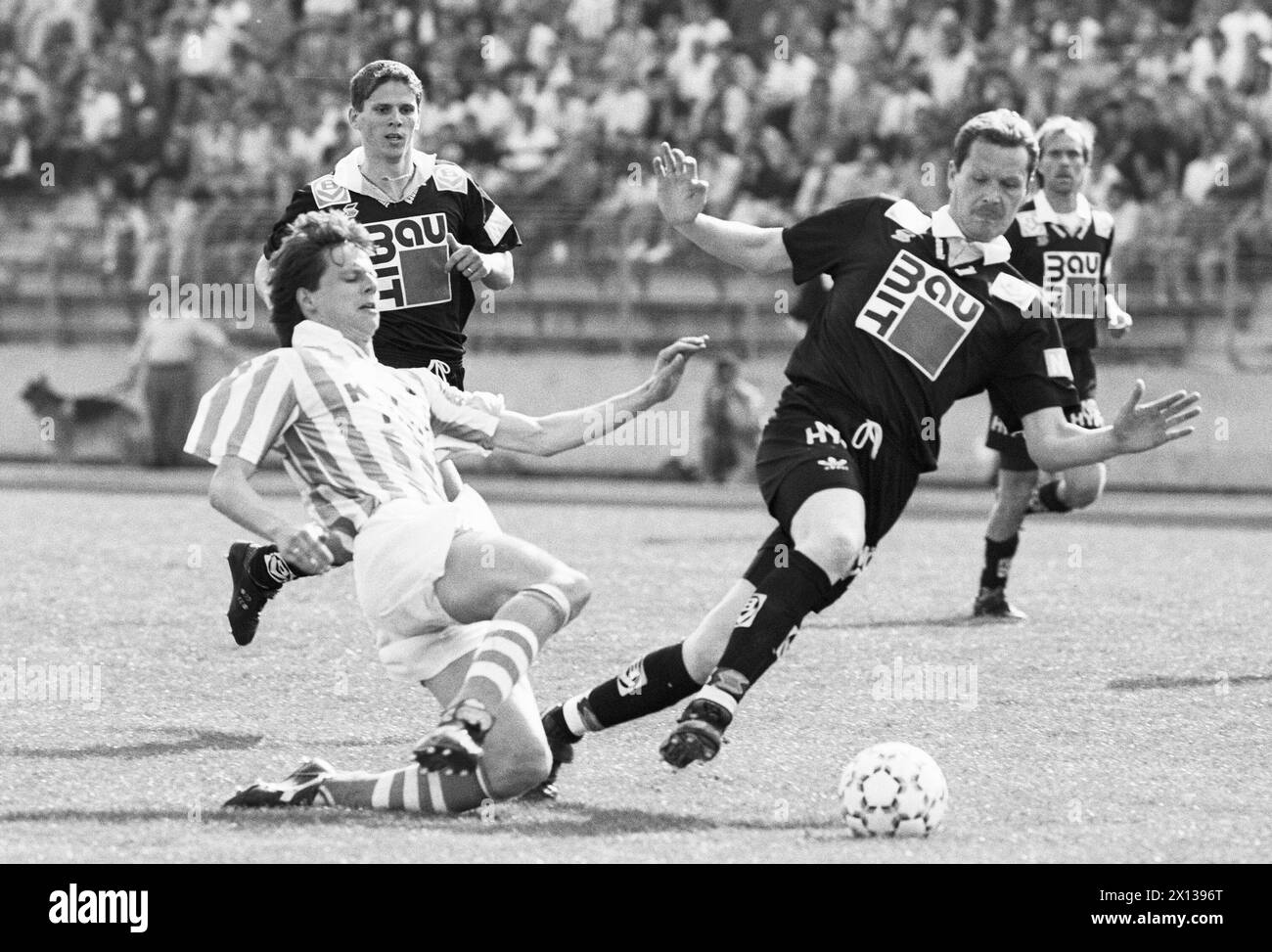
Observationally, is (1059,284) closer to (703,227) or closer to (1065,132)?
(1065,132)

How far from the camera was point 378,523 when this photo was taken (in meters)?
5.70

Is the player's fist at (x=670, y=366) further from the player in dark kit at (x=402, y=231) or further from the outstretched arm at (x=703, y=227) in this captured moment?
the player in dark kit at (x=402, y=231)

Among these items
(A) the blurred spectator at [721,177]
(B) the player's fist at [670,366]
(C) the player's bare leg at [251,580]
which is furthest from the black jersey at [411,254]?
(A) the blurred spectator at [721,177]

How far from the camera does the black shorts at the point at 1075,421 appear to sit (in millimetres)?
9875

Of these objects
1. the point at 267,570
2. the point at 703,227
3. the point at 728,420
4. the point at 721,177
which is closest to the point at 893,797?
the point at 703,227

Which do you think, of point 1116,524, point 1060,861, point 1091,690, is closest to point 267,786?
point 1060,861

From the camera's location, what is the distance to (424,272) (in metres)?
8.31

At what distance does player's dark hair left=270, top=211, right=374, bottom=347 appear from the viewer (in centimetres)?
588

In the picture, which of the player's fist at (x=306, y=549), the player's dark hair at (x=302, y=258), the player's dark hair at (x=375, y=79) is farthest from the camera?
the player's dark hair at (x=375, y=79)

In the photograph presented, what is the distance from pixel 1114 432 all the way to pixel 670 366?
1372mm

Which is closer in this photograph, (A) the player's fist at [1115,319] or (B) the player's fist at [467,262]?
(B) the player's fist at [467,262]

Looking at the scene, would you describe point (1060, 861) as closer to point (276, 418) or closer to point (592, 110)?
point (276, 418)

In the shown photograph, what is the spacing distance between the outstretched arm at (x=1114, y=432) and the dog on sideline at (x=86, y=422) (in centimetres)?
1529

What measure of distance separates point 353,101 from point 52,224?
46.2ft
